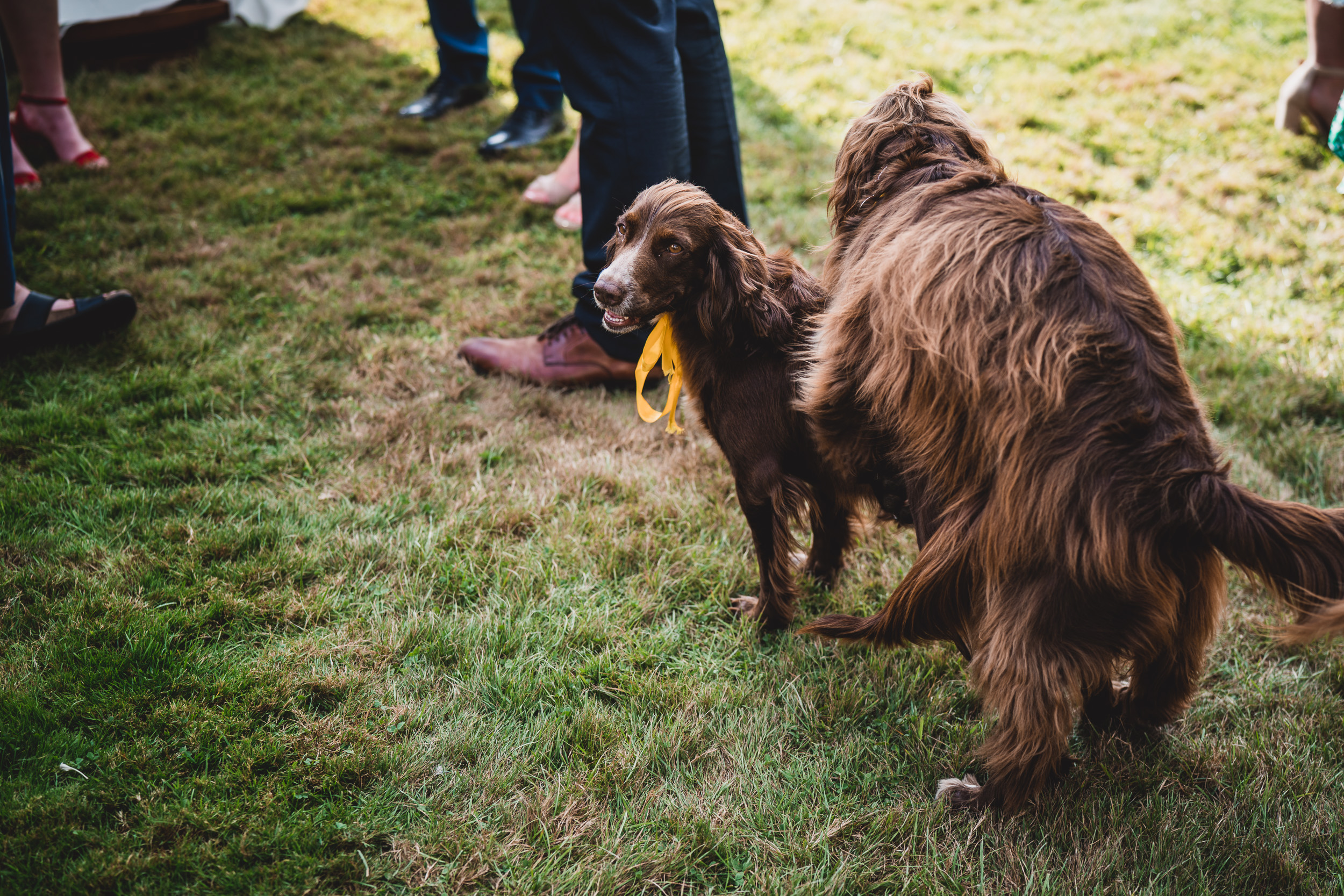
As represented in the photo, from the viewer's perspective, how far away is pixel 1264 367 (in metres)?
3.49

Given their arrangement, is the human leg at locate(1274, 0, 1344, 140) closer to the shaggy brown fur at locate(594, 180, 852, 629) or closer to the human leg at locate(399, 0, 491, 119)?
the shaggy brown fur at locate(594, 180, 852, 629)

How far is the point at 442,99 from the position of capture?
19.2ft

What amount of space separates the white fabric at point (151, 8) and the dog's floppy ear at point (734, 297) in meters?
6.12

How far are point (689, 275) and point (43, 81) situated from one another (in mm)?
4650

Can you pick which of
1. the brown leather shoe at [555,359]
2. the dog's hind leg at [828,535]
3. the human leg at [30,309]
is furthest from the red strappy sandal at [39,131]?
the dog's hind leg at [828,535]

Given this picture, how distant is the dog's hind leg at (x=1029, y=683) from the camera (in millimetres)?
1514

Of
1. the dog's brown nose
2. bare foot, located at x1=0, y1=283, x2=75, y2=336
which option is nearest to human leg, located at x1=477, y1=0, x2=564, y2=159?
bare foot, located at x1=0, y1=283, x2=75, y2=336

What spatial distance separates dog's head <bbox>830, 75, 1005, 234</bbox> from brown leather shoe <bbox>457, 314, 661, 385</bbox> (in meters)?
1.46

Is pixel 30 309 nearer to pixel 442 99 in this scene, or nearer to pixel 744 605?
pixel 744 605

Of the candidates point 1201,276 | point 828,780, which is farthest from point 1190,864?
point 1201,276

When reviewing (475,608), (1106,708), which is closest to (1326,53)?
(1106,708)

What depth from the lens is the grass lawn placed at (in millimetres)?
1753

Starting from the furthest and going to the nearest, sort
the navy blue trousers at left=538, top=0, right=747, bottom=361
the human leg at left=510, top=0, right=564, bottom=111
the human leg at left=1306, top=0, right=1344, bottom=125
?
1. the human leg at left=510, top=0, right=564, bottom=111
2. the human leg at left=1306, top=0, right=1344, bottom=125
3. the navy blue trousers at left=538, top=0, right=747, bottom=361

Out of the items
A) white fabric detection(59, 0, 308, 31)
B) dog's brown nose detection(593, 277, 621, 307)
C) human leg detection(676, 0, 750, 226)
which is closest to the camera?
dog's brown nose detection(593, 277, 621, 307)
